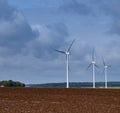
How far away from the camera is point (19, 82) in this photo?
124688mm

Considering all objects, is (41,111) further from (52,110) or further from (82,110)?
(82,110)

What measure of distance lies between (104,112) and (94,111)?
76cm

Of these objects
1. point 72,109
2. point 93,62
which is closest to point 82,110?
point 72,109

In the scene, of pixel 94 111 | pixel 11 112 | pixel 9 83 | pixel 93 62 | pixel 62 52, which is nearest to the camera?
pixel 11 112

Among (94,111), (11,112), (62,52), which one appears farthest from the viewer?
(62,52)

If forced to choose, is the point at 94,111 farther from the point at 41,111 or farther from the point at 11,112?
the point at 11,112

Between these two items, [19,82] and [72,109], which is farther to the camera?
[19,82]

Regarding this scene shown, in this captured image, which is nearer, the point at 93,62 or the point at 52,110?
the point at 52,110

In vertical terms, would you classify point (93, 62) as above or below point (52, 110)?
above

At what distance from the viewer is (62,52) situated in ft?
302

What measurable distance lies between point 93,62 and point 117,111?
78672mm

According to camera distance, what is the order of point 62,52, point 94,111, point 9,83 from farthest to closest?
point 9,83
point 62,52
point 94,111

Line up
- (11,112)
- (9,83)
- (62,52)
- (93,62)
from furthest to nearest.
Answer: (9,83) < (93,62) < (62,52) < (11,112)

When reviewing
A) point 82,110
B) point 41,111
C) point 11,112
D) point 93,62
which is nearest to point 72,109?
point 82,110
